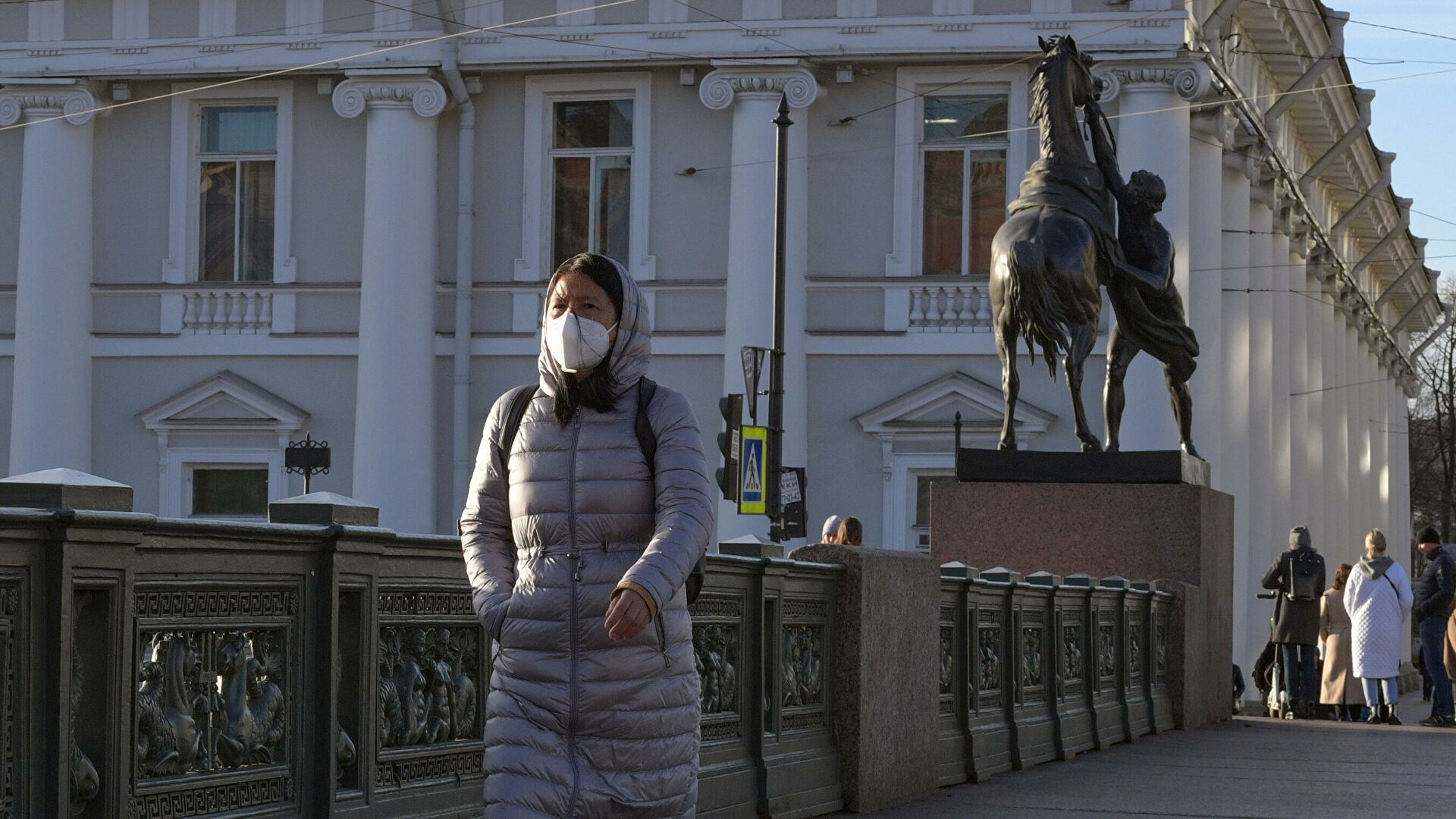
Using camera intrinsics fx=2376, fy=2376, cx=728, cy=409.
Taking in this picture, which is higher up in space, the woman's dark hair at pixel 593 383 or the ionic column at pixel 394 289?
the ionic column at pixel 394 289

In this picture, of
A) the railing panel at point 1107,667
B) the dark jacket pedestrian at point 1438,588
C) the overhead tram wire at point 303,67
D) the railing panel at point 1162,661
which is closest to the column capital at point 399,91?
the overhead tram wire at point 303,67

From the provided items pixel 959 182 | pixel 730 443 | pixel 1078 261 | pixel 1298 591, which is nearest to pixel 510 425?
pixel 1078 261

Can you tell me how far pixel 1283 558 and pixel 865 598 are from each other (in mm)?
12761

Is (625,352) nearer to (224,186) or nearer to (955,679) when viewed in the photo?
(955,679)

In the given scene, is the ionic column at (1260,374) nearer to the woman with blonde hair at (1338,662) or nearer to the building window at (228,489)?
the woman with blonde hair at (1338,662)

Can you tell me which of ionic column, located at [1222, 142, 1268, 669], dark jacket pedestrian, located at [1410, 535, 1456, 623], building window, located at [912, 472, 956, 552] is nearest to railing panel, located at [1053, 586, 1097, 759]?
dark jacket pedestrian, located at [1410, 535, 1456, 623]

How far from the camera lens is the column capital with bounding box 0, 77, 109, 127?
3128 cm

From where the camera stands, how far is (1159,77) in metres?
28.8

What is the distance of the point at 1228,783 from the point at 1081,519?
16.6ft

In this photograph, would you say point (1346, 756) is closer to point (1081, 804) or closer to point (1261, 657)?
point (1081, 804)

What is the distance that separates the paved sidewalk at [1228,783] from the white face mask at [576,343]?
16.7 ft

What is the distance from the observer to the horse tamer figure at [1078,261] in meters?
16.1

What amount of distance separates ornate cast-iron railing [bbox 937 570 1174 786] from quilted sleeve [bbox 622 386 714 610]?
6.49 metres

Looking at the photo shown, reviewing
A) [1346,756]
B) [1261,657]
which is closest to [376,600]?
[1346,756]
